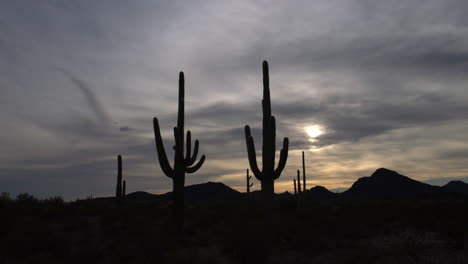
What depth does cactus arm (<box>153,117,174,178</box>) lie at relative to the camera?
1516cm

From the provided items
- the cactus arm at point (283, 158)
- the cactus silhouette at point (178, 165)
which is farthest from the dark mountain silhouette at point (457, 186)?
the cactus silhouette at point (178, 165)

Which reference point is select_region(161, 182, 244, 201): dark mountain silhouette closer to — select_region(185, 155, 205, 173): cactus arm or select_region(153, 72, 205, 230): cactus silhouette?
select_region(185, 155, 205, 173): cactus arm

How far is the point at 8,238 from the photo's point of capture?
Result: 12680 millimetres

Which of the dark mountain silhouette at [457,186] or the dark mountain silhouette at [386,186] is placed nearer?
the dark mountain silhouette at [386,186]

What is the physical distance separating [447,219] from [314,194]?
74.9 meters

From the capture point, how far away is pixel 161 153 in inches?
601

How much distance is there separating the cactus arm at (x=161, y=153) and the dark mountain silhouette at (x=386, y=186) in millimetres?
69419

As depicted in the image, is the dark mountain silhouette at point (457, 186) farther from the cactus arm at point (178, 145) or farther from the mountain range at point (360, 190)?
the cactus arm at point (178, 145)

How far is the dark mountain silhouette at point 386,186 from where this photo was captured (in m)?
78.4

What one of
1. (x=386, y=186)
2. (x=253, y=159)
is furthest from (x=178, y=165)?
(x=386, y=186)

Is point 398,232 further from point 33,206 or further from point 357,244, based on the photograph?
point 33,206

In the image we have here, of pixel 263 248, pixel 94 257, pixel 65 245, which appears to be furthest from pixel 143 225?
pixel 263 248

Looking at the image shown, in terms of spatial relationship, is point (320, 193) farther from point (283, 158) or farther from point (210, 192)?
point (283, 158)

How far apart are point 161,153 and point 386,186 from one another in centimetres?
7723
